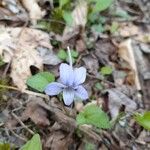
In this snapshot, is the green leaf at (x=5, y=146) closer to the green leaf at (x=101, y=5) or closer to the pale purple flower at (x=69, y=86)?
the pale purple flower at (x=69, y=86)

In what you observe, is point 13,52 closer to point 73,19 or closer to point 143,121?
point 73,19

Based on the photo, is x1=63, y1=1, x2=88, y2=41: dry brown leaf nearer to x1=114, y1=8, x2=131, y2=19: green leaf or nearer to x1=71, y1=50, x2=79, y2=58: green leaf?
x1=71, y1=50, x2=79, y2=58: green leaf

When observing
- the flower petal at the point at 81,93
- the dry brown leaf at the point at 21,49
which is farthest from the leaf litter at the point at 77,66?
the flower petal at the point at 81,93

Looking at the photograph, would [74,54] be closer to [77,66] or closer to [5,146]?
[77,66]

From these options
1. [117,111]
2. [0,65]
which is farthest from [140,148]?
[0,65]

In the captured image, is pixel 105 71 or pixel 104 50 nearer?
pixel 105 71

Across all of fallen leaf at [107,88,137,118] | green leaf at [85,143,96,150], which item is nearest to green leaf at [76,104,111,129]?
green leaf at [85,143,96,150]

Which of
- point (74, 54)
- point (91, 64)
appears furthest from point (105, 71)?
point (74, 54)
